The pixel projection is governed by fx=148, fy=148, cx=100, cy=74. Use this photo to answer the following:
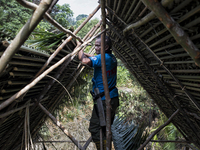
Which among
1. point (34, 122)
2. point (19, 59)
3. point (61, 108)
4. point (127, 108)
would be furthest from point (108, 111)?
point (127, 108)

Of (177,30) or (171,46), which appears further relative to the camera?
(171,46)

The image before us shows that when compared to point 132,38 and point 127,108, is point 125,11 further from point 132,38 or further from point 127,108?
point 127,108

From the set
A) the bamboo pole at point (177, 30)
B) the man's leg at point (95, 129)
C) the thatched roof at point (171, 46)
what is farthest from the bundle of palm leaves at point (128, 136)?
the bamboo pole at point (177, 30)

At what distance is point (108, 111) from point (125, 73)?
6251 millimetres

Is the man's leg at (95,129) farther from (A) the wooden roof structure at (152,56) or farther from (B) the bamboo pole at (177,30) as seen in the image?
(B) the bamboo pole at (177,30)

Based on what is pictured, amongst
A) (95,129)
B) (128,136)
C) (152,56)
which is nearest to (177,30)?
(152,56)

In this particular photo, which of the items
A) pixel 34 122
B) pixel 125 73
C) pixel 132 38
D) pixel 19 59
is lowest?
pixel 34 122

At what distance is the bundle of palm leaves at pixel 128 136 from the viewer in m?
2.04

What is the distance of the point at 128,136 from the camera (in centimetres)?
244

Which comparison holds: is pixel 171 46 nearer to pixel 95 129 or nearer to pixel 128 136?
pixel 95 129

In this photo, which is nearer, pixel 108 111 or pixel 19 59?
pixel 19 59

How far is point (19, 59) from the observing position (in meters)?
1.10

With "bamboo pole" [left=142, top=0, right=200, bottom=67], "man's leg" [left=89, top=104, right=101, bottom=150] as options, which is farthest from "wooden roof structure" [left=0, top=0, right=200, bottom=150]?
"man's leg" [left=89, top=104, right=101, bottom=150]

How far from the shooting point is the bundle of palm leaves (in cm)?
204
